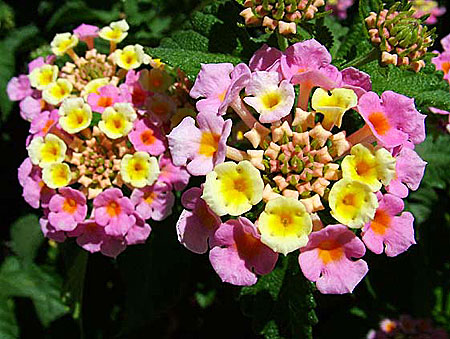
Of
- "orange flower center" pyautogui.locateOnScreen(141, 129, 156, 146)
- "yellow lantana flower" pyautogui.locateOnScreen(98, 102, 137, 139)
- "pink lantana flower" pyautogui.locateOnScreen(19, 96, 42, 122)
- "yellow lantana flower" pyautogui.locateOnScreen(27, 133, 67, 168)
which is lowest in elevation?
"pink lantana flower" pyautogui.locateOnScreen(19, 96, 42, 122)

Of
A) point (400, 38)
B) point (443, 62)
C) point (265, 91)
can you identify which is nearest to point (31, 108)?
point (265, 91)

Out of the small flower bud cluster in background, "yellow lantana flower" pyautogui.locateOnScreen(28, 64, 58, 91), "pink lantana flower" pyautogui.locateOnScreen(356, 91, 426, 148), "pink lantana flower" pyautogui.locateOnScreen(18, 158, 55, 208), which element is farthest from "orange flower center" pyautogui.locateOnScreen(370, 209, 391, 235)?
the small flower bud cluster in background

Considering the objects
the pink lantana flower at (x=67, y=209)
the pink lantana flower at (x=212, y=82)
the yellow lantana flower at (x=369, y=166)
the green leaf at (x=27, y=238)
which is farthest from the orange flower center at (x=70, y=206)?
the green leaf at (x=27, y=238)

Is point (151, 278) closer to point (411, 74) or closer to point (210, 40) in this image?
point (210, 40)

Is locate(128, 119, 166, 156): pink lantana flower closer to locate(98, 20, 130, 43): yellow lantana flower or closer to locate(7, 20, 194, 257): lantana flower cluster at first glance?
locate(7, 20, 194, 257): lantana flower cluster

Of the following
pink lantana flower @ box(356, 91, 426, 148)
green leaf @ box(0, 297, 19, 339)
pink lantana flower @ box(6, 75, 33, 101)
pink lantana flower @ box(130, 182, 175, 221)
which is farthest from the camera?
green leaf @ box(0, 297, 19, 339)

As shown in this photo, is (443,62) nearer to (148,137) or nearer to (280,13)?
(280,13)

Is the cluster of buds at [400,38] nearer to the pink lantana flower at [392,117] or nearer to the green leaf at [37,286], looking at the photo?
the pink lantana flower at [392,117]
